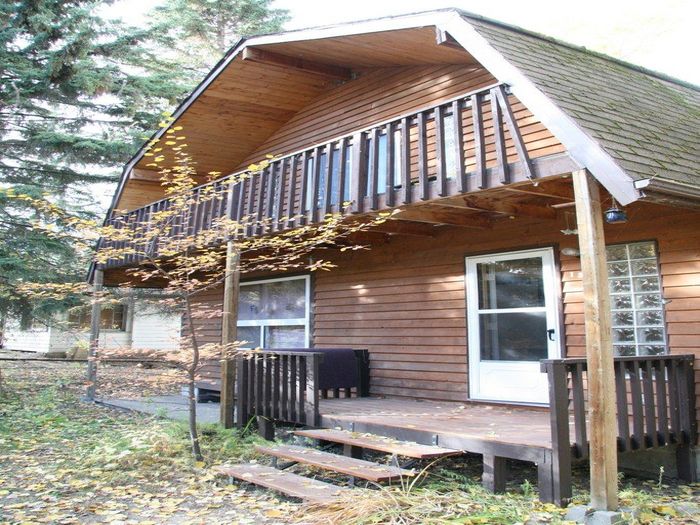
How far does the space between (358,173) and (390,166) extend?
0.43 meters

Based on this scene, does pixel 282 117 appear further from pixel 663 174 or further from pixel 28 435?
pixel 663 174

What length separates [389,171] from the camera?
624cm

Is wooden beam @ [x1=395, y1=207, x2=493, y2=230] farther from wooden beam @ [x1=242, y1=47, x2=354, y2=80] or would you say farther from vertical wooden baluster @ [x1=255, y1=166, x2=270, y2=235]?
wooden beam @ [x1=242, y1=47, x2=354, y2=80]

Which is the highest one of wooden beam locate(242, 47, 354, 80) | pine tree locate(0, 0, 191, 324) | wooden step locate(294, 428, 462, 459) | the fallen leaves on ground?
pine tree locate(0, 0, 191, 324)

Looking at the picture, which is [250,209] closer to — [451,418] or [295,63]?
[295,63]

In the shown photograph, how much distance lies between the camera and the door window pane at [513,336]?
7164mm

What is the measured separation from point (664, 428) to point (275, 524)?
3.51 m

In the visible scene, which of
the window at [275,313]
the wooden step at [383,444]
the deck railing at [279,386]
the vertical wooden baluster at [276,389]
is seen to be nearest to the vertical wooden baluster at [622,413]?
the wooden step at [383,444]

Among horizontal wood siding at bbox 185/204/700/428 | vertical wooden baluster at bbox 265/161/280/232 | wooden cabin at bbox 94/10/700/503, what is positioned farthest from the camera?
vertical wooden baluster at bbox 265/161/280/232

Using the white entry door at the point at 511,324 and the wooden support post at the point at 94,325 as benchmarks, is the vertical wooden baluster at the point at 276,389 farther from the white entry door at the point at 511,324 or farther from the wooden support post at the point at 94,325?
the wooden support post at the point at 94,325

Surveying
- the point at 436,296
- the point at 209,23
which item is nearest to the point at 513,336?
the point at 436,296

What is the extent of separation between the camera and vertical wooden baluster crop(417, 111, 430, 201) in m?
5.80

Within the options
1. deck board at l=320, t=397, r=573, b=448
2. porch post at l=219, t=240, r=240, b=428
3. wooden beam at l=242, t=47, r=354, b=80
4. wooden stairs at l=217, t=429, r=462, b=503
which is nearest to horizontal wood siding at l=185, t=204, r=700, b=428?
deck board at l=320, t=397, r=573, b=448

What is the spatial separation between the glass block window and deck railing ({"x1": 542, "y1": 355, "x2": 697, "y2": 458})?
0.46m
